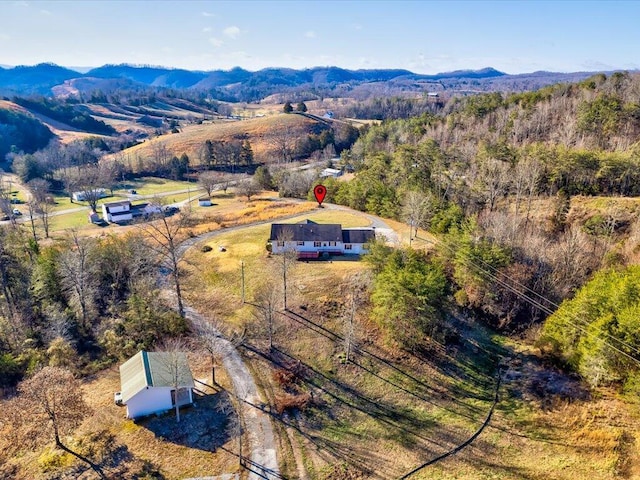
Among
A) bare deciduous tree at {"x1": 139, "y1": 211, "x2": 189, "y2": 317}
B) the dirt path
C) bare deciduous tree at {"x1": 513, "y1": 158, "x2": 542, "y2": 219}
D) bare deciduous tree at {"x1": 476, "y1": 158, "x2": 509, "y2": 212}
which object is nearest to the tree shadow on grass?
the dirt path

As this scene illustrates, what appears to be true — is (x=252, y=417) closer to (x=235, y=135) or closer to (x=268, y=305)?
(x=268, y=305)

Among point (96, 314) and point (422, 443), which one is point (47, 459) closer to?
point (96, 314)

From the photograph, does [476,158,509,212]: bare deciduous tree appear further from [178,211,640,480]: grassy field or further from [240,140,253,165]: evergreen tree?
[240,140,253,165]: evergreen tree

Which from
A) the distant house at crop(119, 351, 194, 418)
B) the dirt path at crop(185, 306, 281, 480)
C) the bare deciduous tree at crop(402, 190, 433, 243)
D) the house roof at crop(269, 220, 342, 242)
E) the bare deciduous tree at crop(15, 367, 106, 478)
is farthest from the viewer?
the bare deciduous tree at crop(402, 190, 433, 243)

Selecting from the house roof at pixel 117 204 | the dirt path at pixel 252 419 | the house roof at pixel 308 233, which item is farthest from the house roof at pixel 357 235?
the house roof at pixel 117 204

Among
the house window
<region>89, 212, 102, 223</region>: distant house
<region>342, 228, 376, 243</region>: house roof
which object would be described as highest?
<region>342, 228, 376, 243</region>: house roof

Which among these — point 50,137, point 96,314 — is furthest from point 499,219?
point 50,137
